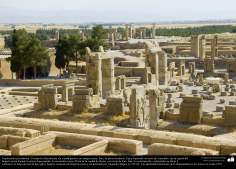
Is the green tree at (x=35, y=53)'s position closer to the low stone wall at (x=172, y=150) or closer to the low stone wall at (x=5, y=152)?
the low stone wall at (x=5, y=152)

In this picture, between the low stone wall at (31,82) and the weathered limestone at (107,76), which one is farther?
the low stone wall at (31,82)

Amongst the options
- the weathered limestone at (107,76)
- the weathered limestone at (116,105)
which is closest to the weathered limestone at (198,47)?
the weathered limestone at (107,76)

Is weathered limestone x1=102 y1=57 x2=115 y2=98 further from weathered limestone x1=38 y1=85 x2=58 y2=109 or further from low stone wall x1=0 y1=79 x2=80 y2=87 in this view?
low stone wall x1=0 y1=79 x2=80 y2=87

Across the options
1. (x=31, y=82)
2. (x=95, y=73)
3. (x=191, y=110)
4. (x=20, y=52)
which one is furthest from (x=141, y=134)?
(x=20, y=52)

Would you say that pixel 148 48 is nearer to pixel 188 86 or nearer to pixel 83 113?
pixel 188 86

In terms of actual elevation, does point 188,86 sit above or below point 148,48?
below

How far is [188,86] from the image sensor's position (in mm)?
35938

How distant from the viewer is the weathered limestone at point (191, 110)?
19.9 m

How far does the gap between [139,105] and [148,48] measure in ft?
48.0

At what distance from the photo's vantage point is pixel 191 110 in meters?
20.0

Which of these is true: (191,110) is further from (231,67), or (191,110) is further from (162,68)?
(231,67)

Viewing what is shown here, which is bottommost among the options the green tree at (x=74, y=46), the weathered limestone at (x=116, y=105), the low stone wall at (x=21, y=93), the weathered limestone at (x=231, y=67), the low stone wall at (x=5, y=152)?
the low stone wall at (x=21, y=93)

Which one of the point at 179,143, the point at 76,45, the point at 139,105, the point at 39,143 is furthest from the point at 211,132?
the point at 76,45

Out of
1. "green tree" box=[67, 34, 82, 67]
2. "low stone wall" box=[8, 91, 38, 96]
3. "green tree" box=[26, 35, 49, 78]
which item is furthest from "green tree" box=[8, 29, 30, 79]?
"low stone wall" box=[8, 91, 38, 96]
